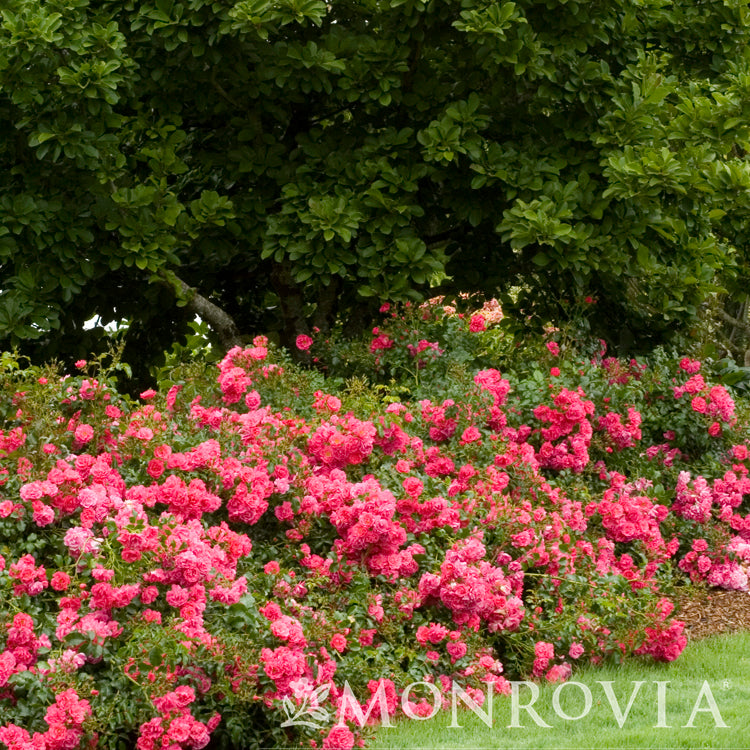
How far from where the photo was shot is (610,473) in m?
6.16

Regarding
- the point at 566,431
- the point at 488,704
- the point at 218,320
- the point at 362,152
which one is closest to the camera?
the point at 488,704

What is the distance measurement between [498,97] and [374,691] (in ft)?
13.6

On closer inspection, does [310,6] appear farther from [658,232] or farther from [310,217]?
[658,232]

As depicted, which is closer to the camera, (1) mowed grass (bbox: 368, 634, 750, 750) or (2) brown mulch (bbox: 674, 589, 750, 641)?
(1) mowed grass (bbox: 368, 634, 750, 750)

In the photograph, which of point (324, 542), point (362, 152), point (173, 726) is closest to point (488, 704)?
point (324, 542)

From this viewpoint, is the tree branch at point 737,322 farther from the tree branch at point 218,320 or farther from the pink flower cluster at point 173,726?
the pink flower cluster at point 173,726

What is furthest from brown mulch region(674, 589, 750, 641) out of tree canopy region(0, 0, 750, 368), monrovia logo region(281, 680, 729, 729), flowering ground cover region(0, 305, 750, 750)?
tree canopy region(0, 0, 750, 368)

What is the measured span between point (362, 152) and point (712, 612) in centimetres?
328

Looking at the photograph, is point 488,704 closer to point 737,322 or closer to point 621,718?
point 621,718

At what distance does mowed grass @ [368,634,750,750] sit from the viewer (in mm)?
3885

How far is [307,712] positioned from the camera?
393 centimetres

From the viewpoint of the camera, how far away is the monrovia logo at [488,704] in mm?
3928

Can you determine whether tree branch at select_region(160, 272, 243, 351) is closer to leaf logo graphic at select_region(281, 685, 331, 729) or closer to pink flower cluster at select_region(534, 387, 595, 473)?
pink flower cluster at select_region(534, 387, 595, 473)

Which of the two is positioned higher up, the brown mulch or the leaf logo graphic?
the brown mulch
